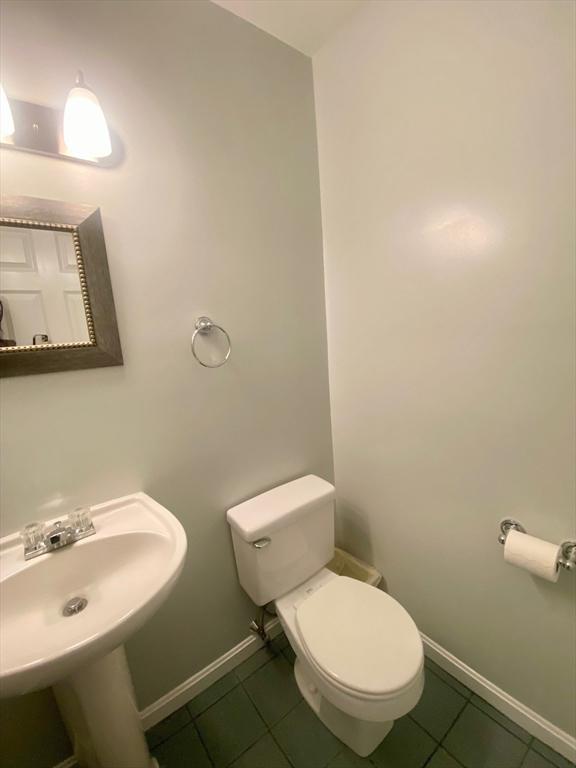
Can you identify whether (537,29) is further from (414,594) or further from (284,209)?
(414,594)

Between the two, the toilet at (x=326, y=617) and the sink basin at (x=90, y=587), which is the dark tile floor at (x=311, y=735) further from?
the sink basin at (x=90, y=587)

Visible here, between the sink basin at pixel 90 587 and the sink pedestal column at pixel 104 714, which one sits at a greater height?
the sink basin at pixel 90 587

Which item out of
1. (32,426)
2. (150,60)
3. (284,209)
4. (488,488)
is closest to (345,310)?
(284,209)

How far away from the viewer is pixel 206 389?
1.20 m

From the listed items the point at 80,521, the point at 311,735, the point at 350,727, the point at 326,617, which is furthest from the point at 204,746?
the point at 80,521

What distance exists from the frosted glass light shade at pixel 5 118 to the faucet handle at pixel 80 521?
0.99 meters

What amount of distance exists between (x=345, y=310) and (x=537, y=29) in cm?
94

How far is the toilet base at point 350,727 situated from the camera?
1063mm

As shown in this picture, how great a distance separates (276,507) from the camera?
4.18 feet

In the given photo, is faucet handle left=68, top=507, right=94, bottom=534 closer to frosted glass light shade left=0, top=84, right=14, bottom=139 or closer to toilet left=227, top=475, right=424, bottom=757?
toilet left=227, top=475, right=424, bottom=757

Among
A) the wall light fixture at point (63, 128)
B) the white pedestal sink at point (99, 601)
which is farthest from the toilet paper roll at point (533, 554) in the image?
the wall light fixture at point (63, 128)

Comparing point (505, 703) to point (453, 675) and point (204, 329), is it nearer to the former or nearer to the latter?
point (453, 675)

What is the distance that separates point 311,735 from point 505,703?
2.32ft

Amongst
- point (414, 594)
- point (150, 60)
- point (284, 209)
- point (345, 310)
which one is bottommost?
point (414, 594)
